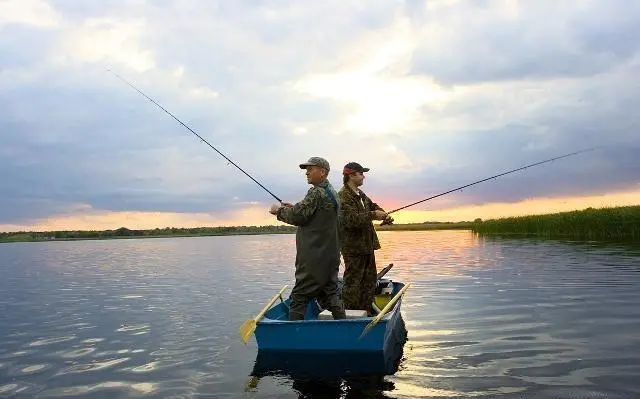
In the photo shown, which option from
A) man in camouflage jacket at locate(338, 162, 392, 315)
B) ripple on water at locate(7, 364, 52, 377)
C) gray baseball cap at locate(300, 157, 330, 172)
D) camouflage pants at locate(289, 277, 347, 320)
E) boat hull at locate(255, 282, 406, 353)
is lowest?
ripple on water at locate(7, 364, 52, 377)

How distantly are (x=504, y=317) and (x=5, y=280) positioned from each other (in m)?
21.9

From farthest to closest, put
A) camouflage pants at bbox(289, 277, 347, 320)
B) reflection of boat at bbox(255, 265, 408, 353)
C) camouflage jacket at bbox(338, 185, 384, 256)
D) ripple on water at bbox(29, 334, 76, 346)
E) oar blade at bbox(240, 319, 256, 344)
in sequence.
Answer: ripple on water at bbox(29, 334, 76, 346) → camouflage jacket at bbox(338, 185, 384, 256) → camouflage pants at bbox(289, 277, 347, 320) → oar blade at bbox(240, 319, 256, 344) → reflection of boat at bbox(255, 265, 408, 353)

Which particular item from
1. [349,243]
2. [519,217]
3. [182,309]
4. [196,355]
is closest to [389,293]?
[349,243]

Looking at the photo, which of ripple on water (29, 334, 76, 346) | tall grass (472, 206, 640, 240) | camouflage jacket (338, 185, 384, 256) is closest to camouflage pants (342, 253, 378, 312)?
camouflage jacket (338, 185, 384, 256)

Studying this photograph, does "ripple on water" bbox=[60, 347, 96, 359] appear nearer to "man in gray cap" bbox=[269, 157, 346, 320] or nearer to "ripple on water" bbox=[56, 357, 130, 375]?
"ripple on water" bbox=[56, 357, 130, 375]

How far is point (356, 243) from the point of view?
9.21m

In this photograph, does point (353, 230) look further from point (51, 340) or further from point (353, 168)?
point (51, 340)

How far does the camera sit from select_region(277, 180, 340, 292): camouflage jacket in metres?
7.83

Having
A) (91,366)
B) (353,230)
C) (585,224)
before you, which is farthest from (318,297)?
(585,224)

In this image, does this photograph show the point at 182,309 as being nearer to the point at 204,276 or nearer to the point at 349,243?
the point at 349,243

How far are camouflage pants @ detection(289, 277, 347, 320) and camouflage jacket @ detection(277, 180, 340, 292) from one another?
0.21 ft

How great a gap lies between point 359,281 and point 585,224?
38087 mm

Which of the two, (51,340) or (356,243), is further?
(51,340)

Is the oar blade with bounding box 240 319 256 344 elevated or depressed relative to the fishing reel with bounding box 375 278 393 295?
depressed
